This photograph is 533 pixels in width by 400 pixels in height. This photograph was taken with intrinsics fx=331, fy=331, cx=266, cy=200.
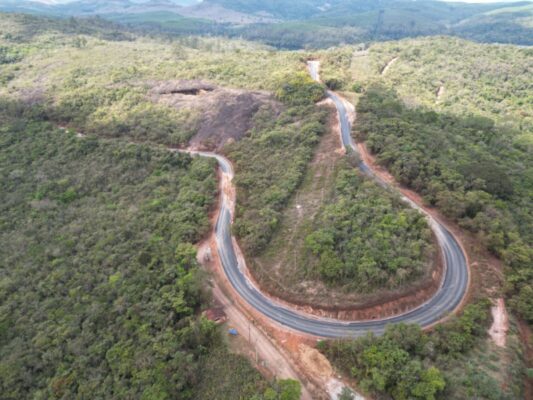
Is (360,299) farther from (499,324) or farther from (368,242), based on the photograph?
A: (499,324)

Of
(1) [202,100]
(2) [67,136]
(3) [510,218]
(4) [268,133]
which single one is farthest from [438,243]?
(2) [67,136]

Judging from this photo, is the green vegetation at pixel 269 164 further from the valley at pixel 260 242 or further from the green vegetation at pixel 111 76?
the green vegetation at pixel 111 76

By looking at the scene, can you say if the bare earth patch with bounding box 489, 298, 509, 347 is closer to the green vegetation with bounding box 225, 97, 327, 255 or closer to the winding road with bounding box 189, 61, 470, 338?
the winding road with bounding box 189, 61, 470, 338

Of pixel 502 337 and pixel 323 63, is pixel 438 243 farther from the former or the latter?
pixel 323 63

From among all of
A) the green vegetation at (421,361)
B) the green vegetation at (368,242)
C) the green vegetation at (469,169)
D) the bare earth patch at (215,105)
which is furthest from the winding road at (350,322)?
the bare earth patch at (215,105)

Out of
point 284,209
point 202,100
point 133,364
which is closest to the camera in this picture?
point 133,364
